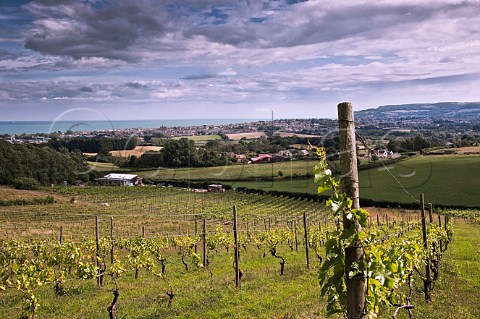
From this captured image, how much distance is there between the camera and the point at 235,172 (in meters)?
73.7

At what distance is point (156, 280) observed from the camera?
13711 mm

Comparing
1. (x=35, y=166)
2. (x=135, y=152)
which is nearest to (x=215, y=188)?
(x=35, y=166)

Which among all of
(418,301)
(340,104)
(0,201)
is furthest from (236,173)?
(340,104)

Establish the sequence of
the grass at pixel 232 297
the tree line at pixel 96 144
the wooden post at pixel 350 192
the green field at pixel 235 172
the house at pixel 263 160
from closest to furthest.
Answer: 1. the wooden post at pixel 350 192
2. the grass at pixel 232 297
3. the green field at pixel 235 172
4. the house at pixel 263 160
5. the tree line at pixel 96 144

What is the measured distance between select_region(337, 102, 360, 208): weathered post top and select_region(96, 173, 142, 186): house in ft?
245

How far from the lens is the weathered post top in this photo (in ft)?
11.4

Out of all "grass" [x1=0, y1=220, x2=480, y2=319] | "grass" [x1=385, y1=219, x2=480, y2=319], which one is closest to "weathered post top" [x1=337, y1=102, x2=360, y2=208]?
"grass" [x1=0, y1=220, x2=480, y2=319]

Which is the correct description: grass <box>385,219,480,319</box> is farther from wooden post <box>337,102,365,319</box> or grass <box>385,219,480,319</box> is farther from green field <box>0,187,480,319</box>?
wooden post <box>337,102,365,319</box>

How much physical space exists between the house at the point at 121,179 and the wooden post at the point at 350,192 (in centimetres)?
7453

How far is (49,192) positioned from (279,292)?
208ft

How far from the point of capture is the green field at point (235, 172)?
68.4 meters

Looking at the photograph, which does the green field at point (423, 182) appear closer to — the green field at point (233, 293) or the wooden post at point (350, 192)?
the green field at point (233, 293)

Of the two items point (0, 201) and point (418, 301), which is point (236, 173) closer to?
point (0, 201)

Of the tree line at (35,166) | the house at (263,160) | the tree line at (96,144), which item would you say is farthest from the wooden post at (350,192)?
the tree line at (96,144)
